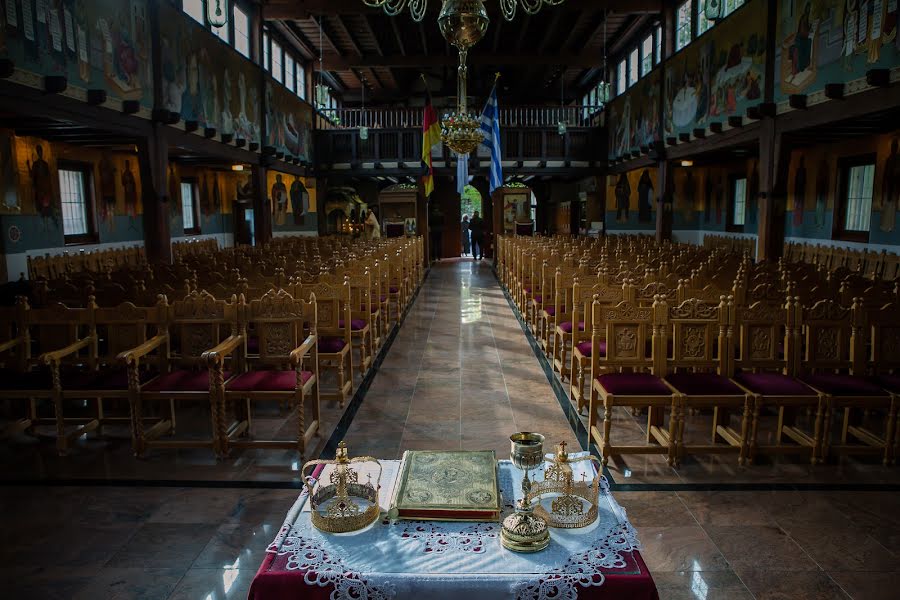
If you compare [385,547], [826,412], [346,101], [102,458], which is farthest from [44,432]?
[346,101]

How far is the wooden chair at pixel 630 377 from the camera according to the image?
435cm

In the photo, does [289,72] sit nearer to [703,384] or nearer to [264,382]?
[264,382]

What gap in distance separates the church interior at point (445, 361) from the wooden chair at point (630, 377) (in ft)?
0.09

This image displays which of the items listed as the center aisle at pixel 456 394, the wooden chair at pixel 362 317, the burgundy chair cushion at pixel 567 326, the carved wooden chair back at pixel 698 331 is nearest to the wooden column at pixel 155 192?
the center aisle at pixel 456 394

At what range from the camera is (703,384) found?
447 cm

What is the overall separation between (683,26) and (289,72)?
41.0ft

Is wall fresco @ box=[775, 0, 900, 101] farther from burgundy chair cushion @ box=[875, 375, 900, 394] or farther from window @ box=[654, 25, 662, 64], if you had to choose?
window @ box=[654, 25, 662, 64]

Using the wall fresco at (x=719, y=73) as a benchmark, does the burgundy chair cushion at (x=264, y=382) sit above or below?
below

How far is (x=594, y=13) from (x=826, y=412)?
16685 mm

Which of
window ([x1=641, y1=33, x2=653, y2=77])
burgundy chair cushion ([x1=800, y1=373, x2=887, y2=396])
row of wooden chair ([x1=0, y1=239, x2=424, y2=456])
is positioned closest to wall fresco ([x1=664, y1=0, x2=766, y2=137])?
window ([x1=641, y1=33, x2=653, y2=77])

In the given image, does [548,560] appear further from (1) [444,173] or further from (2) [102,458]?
(1) [444,173]

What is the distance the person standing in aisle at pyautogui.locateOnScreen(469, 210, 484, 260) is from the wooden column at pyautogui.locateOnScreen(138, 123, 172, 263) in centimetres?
1520

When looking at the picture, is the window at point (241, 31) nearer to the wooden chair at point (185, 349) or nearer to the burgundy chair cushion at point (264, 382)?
the wooden chair at point (185, 349)

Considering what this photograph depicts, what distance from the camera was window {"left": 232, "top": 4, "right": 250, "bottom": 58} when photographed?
1608cm
